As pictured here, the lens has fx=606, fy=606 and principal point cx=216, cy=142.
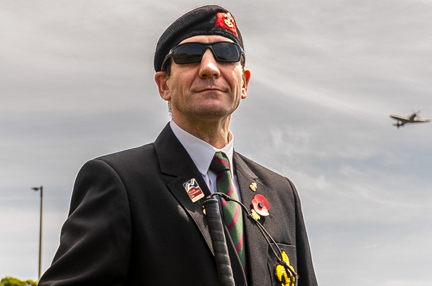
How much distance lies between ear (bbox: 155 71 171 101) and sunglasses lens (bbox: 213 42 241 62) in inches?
17.4

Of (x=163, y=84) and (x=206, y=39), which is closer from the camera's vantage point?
(x=206, y=39)

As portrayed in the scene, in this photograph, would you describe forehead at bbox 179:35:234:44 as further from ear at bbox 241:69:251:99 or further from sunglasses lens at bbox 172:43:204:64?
ear at bbox 241:69:251:99

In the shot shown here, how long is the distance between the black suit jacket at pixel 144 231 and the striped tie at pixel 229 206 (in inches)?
2.1

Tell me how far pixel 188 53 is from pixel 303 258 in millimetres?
1614

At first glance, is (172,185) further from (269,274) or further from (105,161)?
(269,274)

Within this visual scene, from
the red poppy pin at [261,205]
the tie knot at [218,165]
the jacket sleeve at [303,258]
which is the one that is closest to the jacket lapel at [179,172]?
the tie knot at [218,165]

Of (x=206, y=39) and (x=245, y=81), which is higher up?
(x=206, y=39)

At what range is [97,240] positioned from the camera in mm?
3311

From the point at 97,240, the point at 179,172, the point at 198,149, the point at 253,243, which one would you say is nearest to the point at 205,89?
the point at 198,149

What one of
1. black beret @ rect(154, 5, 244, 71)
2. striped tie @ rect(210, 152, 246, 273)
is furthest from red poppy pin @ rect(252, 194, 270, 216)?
black beret @ rect(154, 5, 244, 71)

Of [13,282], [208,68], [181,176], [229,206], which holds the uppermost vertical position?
[13,282]

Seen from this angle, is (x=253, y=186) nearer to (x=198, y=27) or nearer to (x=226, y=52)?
(x=226, y=52)

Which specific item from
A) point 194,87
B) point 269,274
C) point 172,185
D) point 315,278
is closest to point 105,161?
point 172,185

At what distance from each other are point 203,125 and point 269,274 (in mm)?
1005
